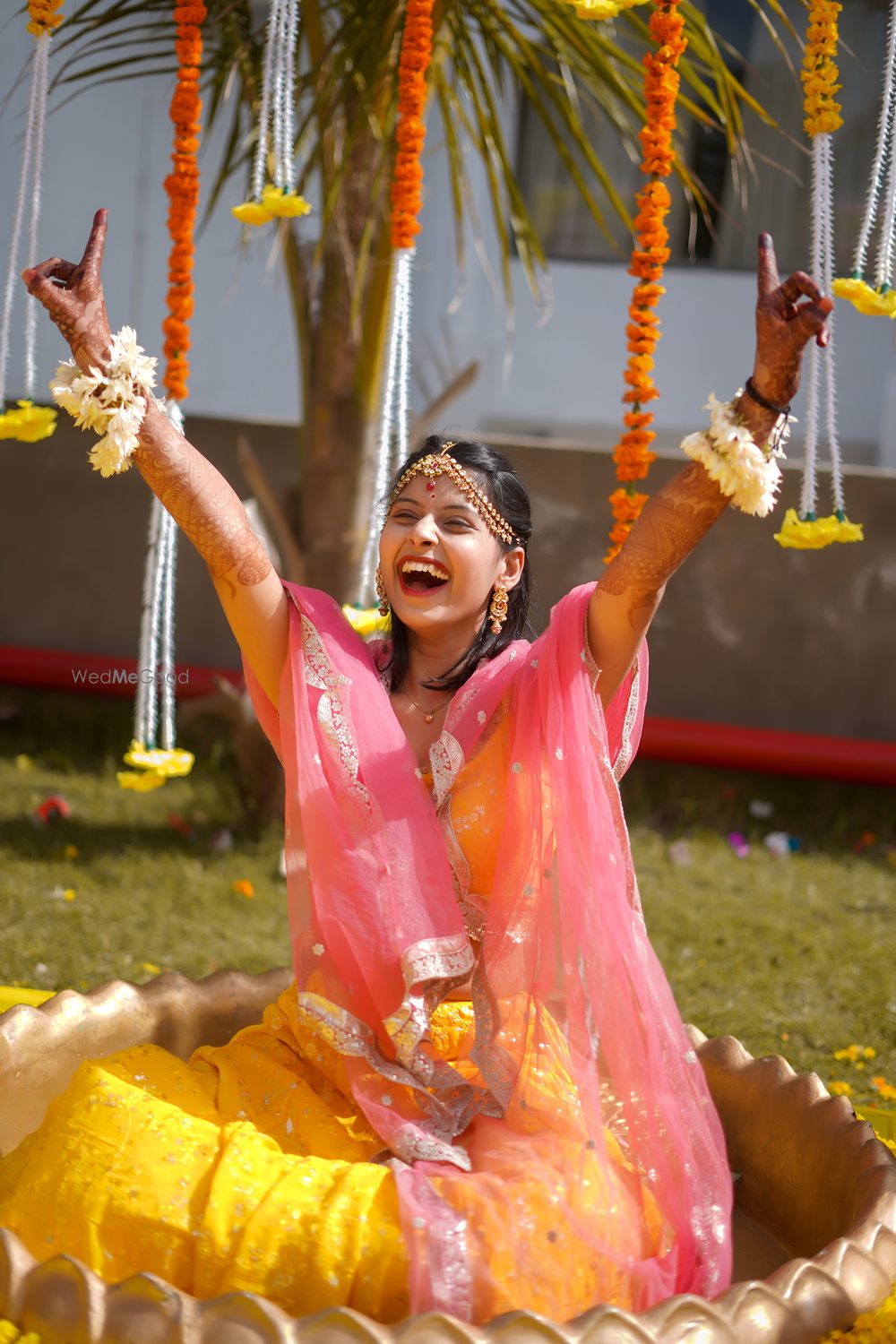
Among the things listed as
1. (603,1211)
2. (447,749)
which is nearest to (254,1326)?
(603,1211)

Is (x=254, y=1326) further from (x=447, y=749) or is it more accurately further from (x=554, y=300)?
(x=554, y=300)

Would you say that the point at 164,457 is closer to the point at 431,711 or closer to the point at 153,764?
the point at 431,711

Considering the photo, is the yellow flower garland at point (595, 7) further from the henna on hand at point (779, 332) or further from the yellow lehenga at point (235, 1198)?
the yellow lehenga at point (235, 1198)

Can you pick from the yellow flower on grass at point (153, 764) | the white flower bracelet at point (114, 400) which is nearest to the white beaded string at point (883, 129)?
the white flower bracelet at point (114, 400)

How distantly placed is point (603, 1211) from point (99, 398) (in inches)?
56.3

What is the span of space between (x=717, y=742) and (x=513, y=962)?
11.8 ft

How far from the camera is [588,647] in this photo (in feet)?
7.36

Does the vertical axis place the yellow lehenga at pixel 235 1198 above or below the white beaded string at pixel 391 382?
below

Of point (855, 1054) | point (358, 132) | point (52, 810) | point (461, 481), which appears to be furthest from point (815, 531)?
point (52, 810)

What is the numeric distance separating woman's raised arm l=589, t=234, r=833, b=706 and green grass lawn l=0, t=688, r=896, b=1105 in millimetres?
1853

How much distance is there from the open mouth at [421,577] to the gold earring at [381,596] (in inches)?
2.7

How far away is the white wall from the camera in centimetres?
661

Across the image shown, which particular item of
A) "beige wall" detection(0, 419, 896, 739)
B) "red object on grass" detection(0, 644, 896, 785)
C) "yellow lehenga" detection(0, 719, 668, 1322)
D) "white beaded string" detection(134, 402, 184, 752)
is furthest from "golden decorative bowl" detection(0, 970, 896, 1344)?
"beige wall" detection(0, 419, 896, 739)

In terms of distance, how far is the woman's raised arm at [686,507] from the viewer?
1.94 meters
